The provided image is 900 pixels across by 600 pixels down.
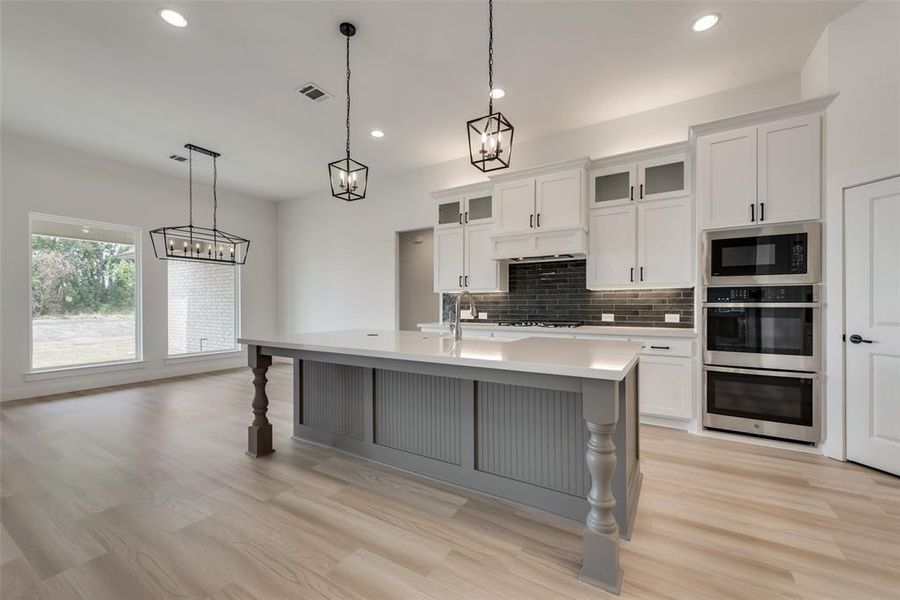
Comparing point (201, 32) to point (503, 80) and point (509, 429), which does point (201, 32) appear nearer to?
point (503, 80)

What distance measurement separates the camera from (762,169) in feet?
10.0

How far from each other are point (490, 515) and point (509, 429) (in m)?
0.46

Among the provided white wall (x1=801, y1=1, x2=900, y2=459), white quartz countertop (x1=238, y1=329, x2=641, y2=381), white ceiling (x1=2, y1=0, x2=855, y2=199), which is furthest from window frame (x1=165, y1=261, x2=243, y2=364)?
white wall (x1=801, y1=1, x2=900, y2=459)

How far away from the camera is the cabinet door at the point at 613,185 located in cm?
376

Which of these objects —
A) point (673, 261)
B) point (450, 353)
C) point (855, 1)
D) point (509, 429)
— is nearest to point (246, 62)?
point (450, 353)

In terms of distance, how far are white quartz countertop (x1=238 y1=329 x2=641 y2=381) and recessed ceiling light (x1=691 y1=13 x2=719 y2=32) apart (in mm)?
2339

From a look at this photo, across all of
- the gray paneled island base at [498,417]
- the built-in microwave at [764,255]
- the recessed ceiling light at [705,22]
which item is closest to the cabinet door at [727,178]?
the built-in microwave at [764,255]

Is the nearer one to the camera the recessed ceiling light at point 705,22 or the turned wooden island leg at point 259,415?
the recessed ceiling light at point 705,22

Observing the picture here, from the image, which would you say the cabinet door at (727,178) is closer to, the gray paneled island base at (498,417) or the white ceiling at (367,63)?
the white ceiling at (367,63)

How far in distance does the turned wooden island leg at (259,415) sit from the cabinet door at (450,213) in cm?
283

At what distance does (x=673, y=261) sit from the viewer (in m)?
3.58

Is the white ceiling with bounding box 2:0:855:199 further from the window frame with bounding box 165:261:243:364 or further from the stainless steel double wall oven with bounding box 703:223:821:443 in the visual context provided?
the window frame with bounding box 165:261:243:364

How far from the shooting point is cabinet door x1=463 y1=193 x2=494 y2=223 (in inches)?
183

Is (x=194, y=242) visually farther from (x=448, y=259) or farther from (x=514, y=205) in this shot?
(x=514, y=205)
